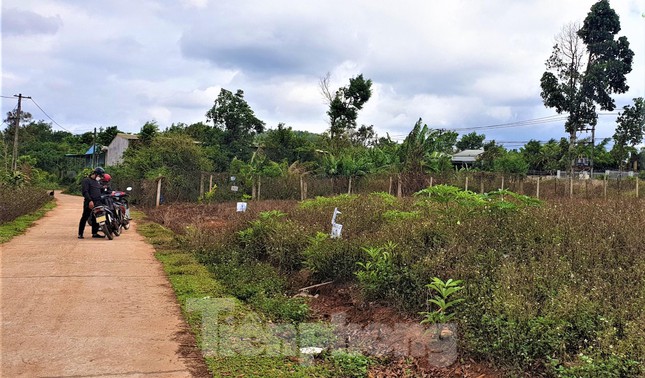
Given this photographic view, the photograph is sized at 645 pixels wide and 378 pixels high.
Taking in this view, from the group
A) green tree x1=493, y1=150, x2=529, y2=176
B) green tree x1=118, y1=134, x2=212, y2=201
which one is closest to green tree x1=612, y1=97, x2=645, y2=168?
green tree x1=493, y1=150, x2=529, y2=176

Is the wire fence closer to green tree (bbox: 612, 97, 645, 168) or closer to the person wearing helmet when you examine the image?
the person wearing helmet

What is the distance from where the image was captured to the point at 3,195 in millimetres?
14133

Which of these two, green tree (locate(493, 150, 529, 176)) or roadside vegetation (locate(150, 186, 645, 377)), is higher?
green tree (locate(493, 150, 529, 176))

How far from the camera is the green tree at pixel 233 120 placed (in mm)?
39688

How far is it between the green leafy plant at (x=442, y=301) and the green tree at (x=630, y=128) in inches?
2181

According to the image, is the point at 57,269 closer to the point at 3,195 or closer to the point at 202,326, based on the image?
the point at 202,326

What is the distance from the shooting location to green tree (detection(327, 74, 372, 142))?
36.6 meters

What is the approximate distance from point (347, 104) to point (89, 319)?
33.4 meters

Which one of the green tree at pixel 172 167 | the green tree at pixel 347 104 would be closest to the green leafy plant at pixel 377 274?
the green tree at pixel 172 167

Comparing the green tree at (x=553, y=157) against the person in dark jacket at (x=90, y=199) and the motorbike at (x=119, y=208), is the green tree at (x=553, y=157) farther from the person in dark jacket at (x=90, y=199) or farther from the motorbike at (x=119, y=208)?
the person in dark jacket at (x=90, y=199)

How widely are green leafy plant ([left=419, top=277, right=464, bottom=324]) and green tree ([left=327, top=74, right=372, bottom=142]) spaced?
3230 centimetres

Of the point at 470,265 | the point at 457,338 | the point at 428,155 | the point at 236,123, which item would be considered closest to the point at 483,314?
the point at 457,338

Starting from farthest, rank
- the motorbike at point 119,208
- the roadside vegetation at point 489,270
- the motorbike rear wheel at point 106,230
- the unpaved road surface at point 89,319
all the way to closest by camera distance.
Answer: the motorbike at point 119,208 < the motorbike rear wheel at point 106,230 < the unpaved road surface at point 89,319 < the roadside vegetation at point 489,270

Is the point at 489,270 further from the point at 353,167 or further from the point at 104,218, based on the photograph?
the point at 353,167
